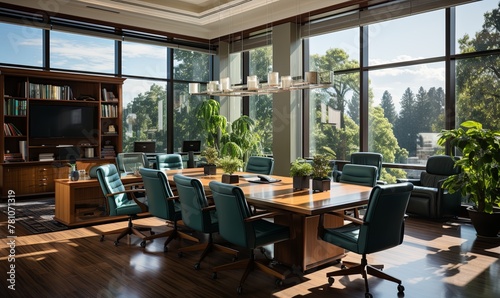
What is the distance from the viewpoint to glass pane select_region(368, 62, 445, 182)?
277 inches

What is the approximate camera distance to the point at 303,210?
12.0ft

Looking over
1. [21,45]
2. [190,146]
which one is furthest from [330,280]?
[21,45]

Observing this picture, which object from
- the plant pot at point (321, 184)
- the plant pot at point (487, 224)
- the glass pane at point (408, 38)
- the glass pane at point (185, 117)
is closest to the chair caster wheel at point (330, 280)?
the plant pot at point (321, 184)

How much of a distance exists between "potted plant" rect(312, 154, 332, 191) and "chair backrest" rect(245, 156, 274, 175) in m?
1.99

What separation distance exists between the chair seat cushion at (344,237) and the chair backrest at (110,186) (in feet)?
8.97

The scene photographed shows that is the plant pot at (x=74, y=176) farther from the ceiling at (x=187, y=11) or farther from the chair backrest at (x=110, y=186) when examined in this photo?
the ceiling at (x=187, y=11)

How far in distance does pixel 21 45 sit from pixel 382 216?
Result: 7867 mm

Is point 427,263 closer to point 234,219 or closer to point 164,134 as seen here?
point 234,219

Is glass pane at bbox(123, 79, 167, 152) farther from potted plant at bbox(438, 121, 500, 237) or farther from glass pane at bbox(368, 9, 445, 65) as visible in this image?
potted plant at bbox(438, 121, 500, 237)

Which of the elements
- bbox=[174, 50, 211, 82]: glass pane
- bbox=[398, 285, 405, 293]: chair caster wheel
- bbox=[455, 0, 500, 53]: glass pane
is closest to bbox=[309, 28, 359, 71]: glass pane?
bbox=[455, 0, 500, 53]: glass pane

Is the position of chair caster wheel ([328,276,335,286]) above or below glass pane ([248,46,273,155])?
below

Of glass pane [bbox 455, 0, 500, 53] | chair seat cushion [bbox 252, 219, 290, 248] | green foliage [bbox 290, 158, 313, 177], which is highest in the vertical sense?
glass pane [bbox 455, 0, 500, 53]

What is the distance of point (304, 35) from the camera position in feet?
28.5

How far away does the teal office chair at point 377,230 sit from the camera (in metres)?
3.44
